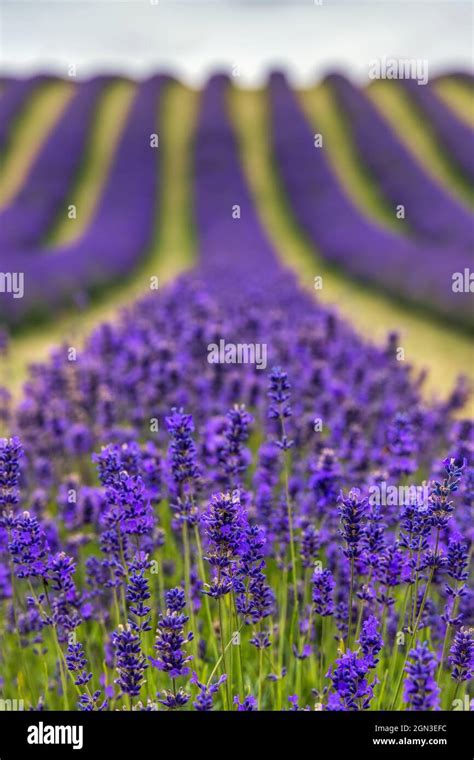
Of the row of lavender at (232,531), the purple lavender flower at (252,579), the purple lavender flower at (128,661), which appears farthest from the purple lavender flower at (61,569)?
the purple lavender flower at (252,579)

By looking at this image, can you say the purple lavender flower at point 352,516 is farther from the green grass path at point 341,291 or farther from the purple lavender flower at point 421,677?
the green grass path at point 341,291

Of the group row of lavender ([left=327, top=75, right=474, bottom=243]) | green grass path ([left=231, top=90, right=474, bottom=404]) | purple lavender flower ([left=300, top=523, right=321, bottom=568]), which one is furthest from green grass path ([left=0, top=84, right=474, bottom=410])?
purple lavender flower ([left=300, top=523, right=321, bottom=568])

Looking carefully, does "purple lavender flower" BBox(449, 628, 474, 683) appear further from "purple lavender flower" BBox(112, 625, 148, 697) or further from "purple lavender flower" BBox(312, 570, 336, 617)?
"purple lavender flower" BBox(112, 625, 148, 697)

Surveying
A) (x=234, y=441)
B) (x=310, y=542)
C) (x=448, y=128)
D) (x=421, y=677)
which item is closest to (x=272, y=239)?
(x=448, y=128)

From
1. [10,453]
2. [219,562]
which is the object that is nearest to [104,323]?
[10,453]

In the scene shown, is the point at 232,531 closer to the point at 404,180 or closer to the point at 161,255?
the point at 161,255

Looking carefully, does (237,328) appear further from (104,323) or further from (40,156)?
(40,156)
